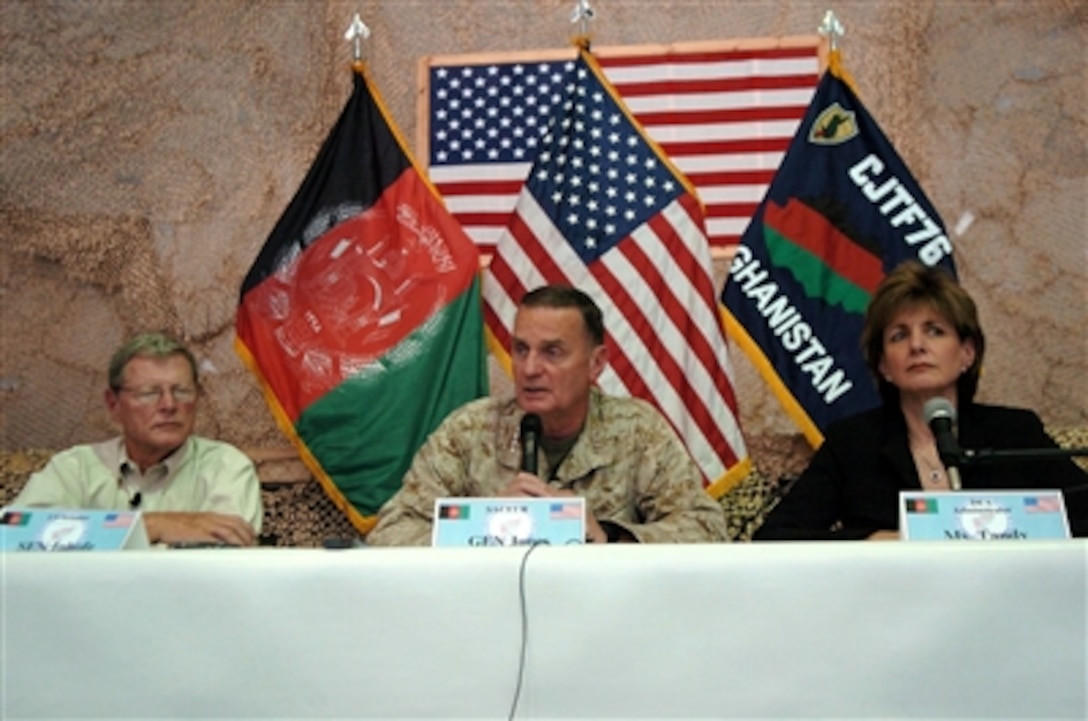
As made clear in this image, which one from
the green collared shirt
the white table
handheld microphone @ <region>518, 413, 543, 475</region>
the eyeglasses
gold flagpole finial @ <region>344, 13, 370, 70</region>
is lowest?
the white table

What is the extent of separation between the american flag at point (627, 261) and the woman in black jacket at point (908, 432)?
774mm

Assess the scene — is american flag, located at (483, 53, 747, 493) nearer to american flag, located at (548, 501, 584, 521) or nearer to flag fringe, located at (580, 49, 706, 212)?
flag fringe, located at (580, 49, 706, 212)

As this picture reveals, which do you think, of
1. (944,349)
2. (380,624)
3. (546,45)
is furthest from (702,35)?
(380,624)

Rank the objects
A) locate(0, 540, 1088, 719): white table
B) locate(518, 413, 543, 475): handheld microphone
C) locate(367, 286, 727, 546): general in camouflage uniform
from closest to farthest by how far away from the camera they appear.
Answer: locate(0, 540, 1088, 719): white table, locate(518, 413, 543, 475): handheld microphone, locate(367, 286, 727, 546): general in camouflage uniform

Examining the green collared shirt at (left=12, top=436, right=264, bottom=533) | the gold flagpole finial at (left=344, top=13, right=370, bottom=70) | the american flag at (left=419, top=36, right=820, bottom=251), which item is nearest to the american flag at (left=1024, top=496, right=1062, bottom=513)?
the green collared shirt at (left=12, top=436, right=264, bottom=533)

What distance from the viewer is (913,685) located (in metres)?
1.52

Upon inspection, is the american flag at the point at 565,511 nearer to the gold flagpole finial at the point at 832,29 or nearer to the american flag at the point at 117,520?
the american flag at the point at 117,520

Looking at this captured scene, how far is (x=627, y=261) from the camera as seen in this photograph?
3.58 metres

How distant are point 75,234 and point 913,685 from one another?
3527mm

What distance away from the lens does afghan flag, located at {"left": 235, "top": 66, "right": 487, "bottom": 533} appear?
3.56 m

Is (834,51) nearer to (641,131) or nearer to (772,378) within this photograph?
(641,131)

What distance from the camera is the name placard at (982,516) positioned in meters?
1.83

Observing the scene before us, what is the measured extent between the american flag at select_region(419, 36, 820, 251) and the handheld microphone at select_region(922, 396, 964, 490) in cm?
202

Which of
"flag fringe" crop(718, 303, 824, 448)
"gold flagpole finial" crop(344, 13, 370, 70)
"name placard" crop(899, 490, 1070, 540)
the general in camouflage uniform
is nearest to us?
"name placard" crop(899, 490, 1070, 540)
